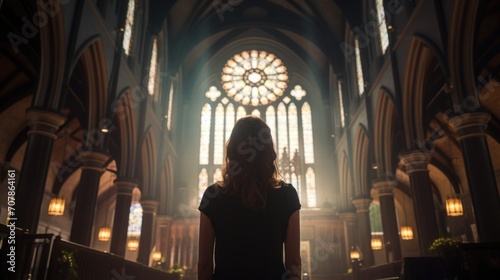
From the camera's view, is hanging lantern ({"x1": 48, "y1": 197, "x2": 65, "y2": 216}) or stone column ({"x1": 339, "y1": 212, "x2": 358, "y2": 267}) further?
stone column ({"x1": 339, "y1": 212, "x2": 358, "y2": 267})

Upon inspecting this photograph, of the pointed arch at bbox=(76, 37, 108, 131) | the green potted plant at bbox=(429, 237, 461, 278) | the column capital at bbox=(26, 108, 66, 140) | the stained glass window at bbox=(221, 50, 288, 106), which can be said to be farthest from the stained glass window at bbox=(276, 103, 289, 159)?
the green potted plant at bbox=(429, 237, 461, 278)

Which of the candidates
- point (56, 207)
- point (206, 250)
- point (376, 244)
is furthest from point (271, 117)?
point (206, 250)

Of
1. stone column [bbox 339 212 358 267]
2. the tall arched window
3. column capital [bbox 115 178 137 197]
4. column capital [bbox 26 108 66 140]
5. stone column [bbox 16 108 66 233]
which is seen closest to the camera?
stone column [bbox 16 108 66 233]

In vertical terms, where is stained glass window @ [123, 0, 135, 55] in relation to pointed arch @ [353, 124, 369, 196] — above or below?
above

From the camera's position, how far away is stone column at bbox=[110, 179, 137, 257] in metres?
14.1

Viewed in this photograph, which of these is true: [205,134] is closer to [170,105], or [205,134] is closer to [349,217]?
[170,105]

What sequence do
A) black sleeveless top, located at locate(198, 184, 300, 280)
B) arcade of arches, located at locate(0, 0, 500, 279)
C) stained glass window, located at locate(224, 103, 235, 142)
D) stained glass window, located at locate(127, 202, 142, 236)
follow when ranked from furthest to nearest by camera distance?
stained glass window, located at locate(127, 202, 142, 236) → stained glass window, located at locate(224, 103, 235, 142) → arcade of arches, located at locate(0, 0, 500, 279) → black sleeveless top, located at locate(198, 184, 300, 280)

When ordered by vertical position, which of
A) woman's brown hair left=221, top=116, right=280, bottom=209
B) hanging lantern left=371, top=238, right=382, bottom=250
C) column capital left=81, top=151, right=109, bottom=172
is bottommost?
woman's brown hair left=221, top=116, right=280, bottom=209

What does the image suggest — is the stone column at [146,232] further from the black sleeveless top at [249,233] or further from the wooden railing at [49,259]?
the black sleeveless top at [249,233]

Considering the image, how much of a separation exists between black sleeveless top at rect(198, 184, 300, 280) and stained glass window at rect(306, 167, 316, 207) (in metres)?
21.7

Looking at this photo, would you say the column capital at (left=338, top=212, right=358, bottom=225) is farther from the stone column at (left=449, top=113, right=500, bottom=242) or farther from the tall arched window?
the stone column at (left=449, top=113, right=500, bottom=242)

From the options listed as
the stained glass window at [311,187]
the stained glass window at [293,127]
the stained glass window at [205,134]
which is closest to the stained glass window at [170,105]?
the stained glass window at [205,134]

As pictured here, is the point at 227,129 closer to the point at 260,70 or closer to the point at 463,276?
the point at 260,70

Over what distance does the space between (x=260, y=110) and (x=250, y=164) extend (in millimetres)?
24040
